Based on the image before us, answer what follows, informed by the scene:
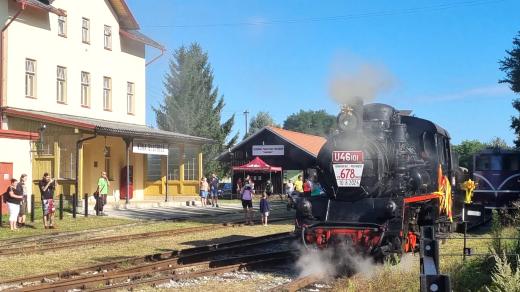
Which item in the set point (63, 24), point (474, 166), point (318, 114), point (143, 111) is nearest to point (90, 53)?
point (63, 24)

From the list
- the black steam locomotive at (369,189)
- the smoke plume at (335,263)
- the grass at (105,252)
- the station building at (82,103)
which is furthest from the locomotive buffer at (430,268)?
the station building at (82,103)

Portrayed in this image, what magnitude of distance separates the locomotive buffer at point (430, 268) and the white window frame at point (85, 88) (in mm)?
25697

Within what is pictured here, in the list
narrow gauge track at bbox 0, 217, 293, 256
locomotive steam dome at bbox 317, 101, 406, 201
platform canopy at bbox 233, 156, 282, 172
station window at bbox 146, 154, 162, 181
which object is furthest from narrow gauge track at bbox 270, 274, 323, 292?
platform canopy at bbox 233, 156, 282, 172

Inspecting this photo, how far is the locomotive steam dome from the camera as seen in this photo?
10.2 m

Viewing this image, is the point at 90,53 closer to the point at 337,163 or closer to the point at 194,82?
the point at 337,163

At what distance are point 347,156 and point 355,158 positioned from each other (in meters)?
0.14

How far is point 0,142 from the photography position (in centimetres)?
1898

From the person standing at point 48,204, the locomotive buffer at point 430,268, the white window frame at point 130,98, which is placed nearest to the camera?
the locomotive buffer at point 430,268

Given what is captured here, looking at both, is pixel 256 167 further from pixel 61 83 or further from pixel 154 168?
pixel 61 83

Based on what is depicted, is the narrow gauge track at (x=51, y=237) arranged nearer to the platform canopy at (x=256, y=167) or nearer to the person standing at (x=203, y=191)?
the person standing at (x=203, y=191)

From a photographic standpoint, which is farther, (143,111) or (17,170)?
(143,111)

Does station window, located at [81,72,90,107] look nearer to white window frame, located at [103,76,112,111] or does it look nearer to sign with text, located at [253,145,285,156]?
white window frame, located at [103,76,112,111]

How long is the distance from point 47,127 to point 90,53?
6.01 meters

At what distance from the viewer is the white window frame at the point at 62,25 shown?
2652 centimetres
